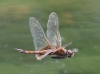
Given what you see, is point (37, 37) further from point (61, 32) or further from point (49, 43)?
point (61, 32)

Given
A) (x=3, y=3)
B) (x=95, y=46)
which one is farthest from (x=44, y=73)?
(x=3, y=3)

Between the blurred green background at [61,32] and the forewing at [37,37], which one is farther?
the blurred green background at [61,32]

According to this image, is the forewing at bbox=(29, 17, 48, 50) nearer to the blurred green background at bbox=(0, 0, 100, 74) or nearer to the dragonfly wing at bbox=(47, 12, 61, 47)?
the dragonfly wing at bbox=(47, 12, 61, 47)

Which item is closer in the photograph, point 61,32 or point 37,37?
point 37,37

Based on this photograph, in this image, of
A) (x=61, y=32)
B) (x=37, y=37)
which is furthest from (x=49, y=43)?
(x=61, y=32)

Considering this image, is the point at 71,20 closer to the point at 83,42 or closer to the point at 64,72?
the point at 83,42

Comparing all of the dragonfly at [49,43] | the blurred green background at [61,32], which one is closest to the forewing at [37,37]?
the dragonfly at [49,43]

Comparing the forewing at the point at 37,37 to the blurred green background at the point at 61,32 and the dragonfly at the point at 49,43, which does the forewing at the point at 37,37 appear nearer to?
the dragonfly at the point at 49,43
